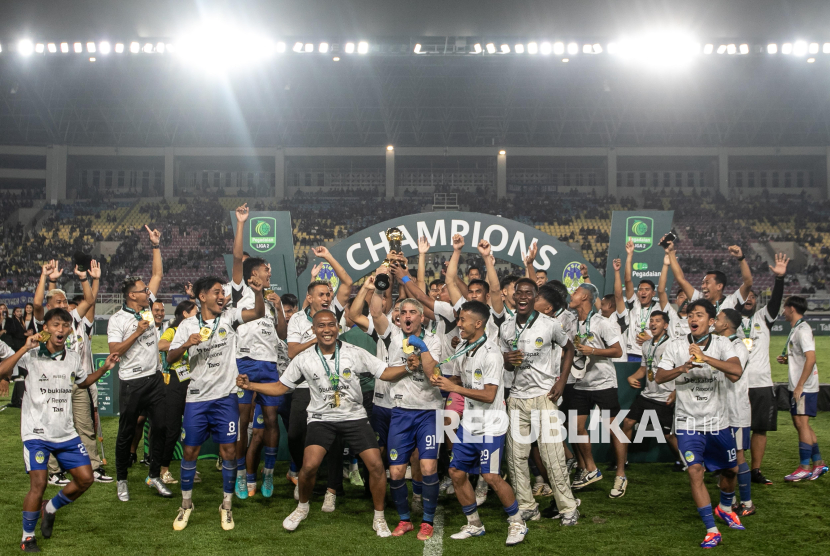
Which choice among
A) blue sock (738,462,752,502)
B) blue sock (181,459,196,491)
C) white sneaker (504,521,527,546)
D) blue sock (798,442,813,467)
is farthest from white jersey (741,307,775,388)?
blue sock (181,459,196,491)

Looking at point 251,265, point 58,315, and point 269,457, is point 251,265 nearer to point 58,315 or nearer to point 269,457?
point 58,315

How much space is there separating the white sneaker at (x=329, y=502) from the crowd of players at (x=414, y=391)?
34 millimetres

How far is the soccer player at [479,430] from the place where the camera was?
19.4 ft

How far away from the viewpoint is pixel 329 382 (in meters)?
6.28

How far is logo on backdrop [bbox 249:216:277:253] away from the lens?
1164 cm

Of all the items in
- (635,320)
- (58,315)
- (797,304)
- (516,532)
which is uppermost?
(797,304)

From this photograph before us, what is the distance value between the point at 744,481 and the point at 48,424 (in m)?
6.22

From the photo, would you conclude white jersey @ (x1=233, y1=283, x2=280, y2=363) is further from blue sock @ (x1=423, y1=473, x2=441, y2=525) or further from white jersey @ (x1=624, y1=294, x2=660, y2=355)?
white jersey @ (x1=624, y1=294, x2=660, y2=355)

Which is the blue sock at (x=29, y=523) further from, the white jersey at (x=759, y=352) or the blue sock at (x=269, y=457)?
the white jersey at (x=759, y=352)

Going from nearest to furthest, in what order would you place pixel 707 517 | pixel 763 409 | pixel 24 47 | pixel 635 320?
pixel 707 517 < pixel 763 409 < pixel 635 320 < pixel 24 47

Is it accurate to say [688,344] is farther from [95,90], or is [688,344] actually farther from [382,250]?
[95,90]

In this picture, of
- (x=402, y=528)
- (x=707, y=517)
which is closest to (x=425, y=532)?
(x=402, y=528)

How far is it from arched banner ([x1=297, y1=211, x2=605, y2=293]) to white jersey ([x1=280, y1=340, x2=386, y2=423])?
14.9 feet

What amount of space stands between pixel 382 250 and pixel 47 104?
136 feet
